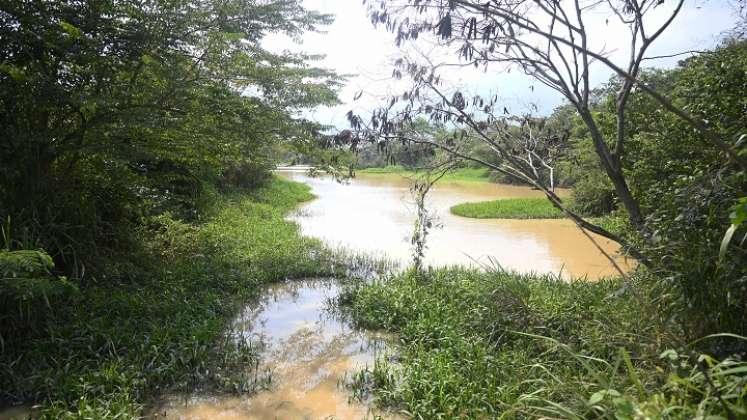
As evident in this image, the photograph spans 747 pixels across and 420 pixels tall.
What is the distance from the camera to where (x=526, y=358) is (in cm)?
372

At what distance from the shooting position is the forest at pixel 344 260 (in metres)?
2.85

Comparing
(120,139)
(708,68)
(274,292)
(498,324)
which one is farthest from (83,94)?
(708,68)

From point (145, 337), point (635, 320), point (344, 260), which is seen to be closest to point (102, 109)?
point (145, 337)

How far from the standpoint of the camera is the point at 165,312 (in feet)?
15.5

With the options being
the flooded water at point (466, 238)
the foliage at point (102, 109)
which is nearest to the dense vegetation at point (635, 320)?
the flooded water at point (466, 238)

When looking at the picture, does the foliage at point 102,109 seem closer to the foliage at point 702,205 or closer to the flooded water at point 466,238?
the flooded water at point 466,238

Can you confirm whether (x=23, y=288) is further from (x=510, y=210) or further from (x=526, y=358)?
(x=510, y=210)

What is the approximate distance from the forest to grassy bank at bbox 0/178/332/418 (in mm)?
21

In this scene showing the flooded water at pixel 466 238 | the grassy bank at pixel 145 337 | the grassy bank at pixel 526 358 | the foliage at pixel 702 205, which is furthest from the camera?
the flooded water at pixel 466 238

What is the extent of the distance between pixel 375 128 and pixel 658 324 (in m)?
3.07

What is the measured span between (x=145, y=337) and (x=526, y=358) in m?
3.18

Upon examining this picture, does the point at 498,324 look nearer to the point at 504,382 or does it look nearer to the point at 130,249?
the point at 504,382

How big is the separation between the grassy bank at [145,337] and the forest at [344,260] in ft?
0.07

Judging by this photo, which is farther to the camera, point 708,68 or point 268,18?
point 268,18
